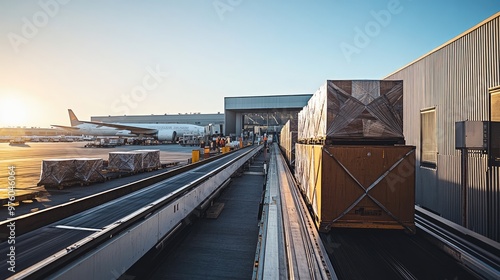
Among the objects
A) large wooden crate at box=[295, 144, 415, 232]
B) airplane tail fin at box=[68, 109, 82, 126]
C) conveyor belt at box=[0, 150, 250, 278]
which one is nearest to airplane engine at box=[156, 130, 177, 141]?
airplane tail fin at box=[68, 109, 82, 126]

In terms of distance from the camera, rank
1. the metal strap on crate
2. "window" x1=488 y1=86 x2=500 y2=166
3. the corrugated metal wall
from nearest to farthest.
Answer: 1. the metal strap on crate
2. "window" x1=488 y1=86 x2=500 y2=166
3. the corrugated metal wall

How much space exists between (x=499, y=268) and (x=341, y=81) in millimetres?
3446

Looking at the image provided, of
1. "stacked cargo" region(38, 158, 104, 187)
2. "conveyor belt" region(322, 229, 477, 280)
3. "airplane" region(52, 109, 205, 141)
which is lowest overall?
"conveyor belt" region(322, 229, 477, 280)

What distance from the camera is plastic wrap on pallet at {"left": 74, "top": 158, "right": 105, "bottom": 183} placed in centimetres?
1041

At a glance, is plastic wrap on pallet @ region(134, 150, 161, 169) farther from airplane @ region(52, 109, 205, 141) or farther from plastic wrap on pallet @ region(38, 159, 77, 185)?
airplane @ region(52, 109, 205, 141)

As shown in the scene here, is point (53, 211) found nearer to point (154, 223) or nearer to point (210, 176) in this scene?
point (154, 223)

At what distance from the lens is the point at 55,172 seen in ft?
32.4

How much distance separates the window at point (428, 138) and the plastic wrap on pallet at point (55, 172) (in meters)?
13.2

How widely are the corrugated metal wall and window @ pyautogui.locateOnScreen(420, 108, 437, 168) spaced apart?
0.15 meters

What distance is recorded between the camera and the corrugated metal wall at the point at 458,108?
565 cm

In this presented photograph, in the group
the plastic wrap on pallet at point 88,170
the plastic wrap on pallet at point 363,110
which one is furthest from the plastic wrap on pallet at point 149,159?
the plastic wrap on pallet at point 363,110

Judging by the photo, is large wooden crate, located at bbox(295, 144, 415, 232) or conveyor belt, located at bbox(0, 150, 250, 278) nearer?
conveyor belt, located at bbox(0, 150, 250, 278)

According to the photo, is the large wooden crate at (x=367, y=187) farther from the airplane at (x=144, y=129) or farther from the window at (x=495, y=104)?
the airplane at (x=144, y=129)

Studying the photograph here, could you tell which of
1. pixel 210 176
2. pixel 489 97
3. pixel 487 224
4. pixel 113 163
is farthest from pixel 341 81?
pixel 113 163
